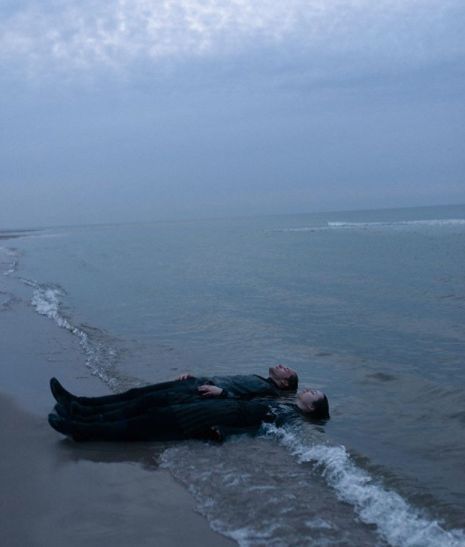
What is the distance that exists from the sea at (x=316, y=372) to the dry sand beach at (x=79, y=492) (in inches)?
9.1

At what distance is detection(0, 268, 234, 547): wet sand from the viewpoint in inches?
171

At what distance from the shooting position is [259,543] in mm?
4285

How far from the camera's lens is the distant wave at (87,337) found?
9520mm

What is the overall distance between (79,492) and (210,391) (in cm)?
206

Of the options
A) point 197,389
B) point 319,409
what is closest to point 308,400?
point 319,409

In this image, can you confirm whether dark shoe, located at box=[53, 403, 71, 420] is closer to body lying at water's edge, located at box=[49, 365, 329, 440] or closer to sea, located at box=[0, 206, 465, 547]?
body lying at water's edge, located at box=[49, 365, 329, 440]

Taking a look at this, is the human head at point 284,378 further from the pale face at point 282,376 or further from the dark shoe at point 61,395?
the dark shoe at point 61,395

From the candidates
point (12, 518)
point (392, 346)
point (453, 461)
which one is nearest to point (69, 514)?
point (12, 518)

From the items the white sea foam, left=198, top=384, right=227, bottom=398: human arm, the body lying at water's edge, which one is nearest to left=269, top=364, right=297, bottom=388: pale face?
the body lying at water's edge

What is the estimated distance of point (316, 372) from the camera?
31.2ft

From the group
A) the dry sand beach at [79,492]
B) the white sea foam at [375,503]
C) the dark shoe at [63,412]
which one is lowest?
the white sea foam at [375,503]

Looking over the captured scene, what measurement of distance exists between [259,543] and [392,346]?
7218 mm

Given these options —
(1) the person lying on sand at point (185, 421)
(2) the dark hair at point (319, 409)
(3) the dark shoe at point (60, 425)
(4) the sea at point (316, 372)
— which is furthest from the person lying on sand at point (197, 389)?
(2) the dark hair at point (319, 409)

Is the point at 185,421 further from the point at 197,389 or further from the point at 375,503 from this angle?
the point at 375,503
